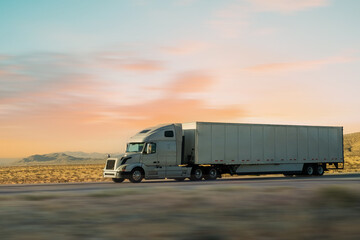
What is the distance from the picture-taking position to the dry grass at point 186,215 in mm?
7777

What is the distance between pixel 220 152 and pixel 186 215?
78.3 ft

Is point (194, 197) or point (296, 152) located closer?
point (194, 197)

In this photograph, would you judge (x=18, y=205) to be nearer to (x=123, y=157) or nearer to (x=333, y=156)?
(x=123, y=157)

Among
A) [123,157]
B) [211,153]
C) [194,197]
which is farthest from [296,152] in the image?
[194,197]

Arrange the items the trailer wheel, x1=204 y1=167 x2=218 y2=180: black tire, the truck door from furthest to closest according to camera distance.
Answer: x1=204 y1=167 x2=218 y2=180: black tire < the trailer wheel < the truck door

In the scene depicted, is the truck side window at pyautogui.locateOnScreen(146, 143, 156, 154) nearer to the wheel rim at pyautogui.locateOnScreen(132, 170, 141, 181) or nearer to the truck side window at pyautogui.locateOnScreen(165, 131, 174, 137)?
the truck side window at pyautogui.locateOnScreen(165, 131, 174, 137)

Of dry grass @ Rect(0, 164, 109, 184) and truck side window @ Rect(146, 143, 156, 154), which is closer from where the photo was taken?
truck side window @ Rect(146, 143, 156, 154)

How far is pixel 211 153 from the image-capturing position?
3197 centimetres

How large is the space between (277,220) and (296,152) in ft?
93.3

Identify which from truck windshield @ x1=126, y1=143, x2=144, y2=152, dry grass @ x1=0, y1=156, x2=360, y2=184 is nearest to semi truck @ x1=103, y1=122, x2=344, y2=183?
truck windshield @ x1=126, y1=143, x2=144, y2=152

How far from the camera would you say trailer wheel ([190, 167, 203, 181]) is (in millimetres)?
31578

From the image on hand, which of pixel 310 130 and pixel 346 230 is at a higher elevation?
pixel 310 130

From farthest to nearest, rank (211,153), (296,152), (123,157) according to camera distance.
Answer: (296,152)
(211,153)
(123,157)

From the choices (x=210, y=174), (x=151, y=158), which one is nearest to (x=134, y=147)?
(x=151, y=158)
